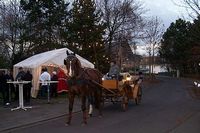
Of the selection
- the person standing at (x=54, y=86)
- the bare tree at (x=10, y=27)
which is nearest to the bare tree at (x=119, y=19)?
the bare tree at (x=10, y=27)

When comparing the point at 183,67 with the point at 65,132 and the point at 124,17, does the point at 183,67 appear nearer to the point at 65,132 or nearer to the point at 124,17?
the point at 124,17

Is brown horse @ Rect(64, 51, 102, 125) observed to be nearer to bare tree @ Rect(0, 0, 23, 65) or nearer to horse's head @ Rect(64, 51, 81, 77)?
horse's head @ Rect(64, 51, 81, 77)

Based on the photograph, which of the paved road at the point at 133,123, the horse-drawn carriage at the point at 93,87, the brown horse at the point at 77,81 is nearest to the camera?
the paved road at the point at 133,123

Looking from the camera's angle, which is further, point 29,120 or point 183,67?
point 183,67

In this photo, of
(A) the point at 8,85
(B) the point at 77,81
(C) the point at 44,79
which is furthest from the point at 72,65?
(C) the point at 44,79

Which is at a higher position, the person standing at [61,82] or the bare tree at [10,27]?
the bare tree at [10,27]

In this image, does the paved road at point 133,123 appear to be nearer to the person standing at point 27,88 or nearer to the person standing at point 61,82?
the person standing at point 27,88

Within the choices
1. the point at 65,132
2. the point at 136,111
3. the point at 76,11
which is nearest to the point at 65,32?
the point at 76,11

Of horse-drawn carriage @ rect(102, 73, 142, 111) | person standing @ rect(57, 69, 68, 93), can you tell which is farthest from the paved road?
person standing @ rect(57, 69, 68, 93)

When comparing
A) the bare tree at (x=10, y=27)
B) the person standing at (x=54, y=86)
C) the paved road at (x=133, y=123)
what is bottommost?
the paved road at (x=133, y=123)

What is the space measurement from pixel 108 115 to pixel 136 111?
83.5 inches

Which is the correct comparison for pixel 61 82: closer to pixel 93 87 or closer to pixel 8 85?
pixel 8 85

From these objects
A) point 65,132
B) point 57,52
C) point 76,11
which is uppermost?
point 76,11

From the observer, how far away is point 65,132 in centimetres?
1388
